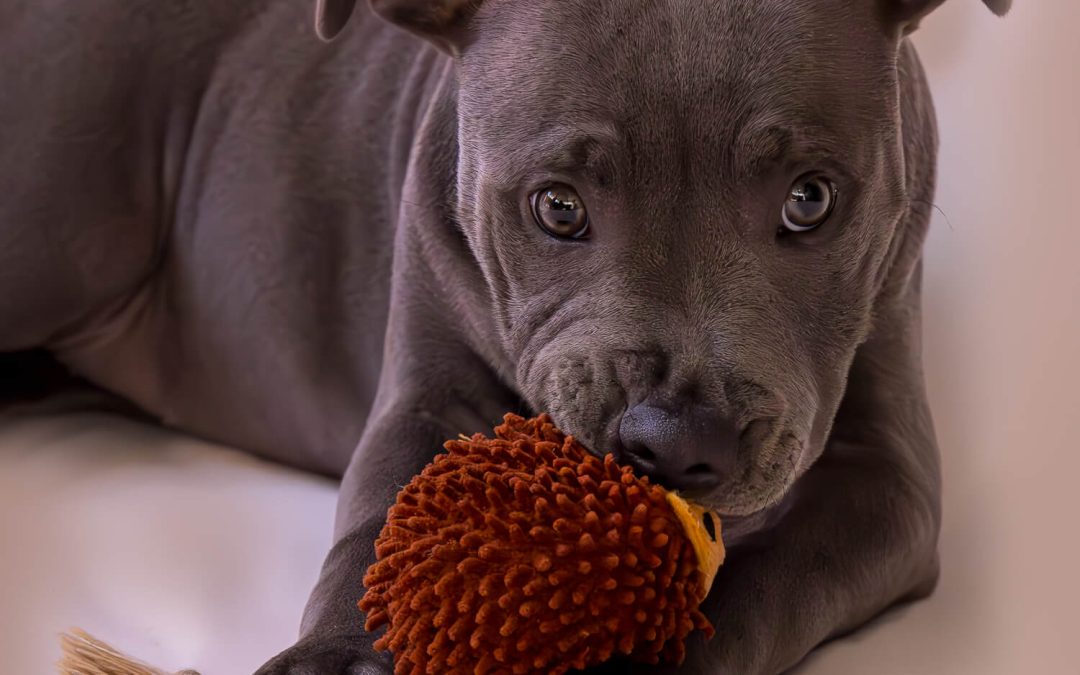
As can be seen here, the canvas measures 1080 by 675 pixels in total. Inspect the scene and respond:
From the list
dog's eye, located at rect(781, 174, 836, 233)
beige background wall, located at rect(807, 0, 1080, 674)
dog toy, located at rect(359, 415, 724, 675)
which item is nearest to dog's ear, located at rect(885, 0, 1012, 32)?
dog's eye, located at rect(781, 174, 836, 233)

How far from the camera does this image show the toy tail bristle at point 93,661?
2047mm

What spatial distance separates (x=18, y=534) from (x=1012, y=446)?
191cm

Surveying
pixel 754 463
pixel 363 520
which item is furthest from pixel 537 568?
pixel 363 520

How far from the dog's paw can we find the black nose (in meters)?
0.43

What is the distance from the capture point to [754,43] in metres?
2.00

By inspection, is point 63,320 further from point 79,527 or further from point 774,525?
point 774,525

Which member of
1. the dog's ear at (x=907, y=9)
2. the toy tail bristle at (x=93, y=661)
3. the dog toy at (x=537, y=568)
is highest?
the dog's ear at (x=907, y=9)

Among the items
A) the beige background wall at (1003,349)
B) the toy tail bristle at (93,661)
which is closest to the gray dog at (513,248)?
the beige background wall at (1003,349)

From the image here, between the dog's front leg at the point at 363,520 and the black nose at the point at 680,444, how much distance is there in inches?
17.5

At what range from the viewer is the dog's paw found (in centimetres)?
192

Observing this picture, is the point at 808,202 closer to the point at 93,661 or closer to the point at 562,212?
the point at 562,212

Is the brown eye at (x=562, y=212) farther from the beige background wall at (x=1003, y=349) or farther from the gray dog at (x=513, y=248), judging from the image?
the beige background wall at (x=1003, y=349)

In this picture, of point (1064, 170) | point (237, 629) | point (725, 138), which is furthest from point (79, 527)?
point (1064, 170)

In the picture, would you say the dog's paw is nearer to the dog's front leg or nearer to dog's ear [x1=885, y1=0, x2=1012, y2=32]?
the dog's front leg
